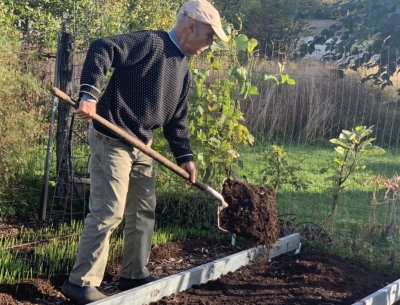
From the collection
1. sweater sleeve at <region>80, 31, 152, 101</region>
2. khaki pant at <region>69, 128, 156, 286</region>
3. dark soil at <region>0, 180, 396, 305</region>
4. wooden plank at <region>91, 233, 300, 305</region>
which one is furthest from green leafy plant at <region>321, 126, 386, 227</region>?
sweater sleeve at <region>80, 31, 152, 101</region>

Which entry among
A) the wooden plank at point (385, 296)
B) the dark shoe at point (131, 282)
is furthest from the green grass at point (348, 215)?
the dark shoe at point (131, 282)

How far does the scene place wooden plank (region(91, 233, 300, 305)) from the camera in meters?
3.69

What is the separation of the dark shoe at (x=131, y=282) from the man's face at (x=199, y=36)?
5.45 feet


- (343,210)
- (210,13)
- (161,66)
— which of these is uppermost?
(210,13)

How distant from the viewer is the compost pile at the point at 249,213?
4684mm

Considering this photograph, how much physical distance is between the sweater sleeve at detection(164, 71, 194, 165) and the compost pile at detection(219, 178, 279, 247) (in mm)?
571

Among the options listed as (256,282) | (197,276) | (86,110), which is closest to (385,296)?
(256,282)

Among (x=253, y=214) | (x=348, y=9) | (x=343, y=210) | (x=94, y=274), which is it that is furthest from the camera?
(x=348, y=9)

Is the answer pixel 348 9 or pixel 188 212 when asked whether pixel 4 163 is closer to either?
pixel 188 212

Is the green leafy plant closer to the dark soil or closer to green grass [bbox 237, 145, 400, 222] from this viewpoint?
green grass [bbox 237, 145, 400, 222]

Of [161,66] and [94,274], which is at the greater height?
[161,66]

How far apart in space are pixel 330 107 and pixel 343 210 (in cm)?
138

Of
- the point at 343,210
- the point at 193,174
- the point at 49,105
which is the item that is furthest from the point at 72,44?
the point at 343,210

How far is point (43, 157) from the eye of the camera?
7.23m
